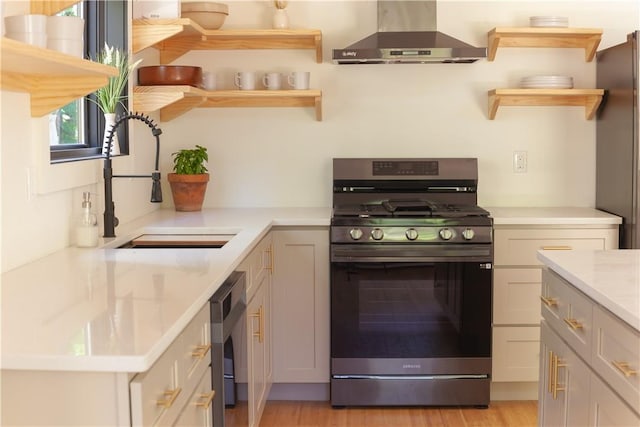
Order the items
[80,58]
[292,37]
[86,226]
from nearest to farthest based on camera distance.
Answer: [80,58] < [86,226] < [292,37]

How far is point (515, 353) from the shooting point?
392 cm

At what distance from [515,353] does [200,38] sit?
6.85 ft

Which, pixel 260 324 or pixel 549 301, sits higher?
pixel 549 301

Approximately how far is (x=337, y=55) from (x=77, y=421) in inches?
101

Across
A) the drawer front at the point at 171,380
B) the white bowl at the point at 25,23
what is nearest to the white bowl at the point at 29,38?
the white bowl at the point at 25,23

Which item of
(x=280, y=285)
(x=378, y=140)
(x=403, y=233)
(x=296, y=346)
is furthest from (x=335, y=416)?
(x=378, y=140)

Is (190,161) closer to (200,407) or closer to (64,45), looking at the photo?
(64,45)

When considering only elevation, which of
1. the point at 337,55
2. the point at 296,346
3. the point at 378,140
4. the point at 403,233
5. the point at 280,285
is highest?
the point at 337,55

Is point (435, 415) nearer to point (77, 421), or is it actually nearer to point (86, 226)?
point (86, 226)

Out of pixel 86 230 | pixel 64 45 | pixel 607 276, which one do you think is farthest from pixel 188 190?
pixel 607 276

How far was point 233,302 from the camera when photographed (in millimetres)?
2486

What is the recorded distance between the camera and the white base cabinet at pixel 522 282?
3.84m

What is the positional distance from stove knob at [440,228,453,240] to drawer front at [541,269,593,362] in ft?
3.43

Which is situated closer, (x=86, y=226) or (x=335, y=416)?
(x=86, y=226)
